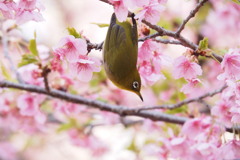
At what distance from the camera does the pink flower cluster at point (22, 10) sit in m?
1.33

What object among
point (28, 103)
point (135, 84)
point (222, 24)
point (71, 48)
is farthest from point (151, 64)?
point (222, 24)

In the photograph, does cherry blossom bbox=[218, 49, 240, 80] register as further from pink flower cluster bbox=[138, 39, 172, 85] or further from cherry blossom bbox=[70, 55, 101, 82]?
cherry blossom bbox=[70, 55, 101, 82]

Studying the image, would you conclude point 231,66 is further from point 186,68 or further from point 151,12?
point 151,12

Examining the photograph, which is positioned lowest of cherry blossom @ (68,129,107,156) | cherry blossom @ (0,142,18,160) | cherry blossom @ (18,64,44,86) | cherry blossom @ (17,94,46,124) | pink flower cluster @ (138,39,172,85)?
cherry blossom @ (0,142,18,160)

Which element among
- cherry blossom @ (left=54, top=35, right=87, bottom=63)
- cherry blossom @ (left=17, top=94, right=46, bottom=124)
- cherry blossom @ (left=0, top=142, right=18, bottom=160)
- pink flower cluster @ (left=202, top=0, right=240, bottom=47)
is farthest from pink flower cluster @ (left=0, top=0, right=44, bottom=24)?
cherry blossom @ (left=0, top=142, right=18, bottom=160)

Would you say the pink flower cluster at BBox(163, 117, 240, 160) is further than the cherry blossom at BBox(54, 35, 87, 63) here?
Yes

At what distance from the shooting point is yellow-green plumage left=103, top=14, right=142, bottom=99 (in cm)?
147

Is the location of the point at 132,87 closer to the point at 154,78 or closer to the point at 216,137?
the point at 154,78

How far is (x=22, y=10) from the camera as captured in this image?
1.39m

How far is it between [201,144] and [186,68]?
489 millimetres

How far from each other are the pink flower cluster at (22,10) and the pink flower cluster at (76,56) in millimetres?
144

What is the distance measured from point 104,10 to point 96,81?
528 cm

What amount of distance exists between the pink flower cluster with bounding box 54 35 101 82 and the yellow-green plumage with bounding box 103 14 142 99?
0.07 metres

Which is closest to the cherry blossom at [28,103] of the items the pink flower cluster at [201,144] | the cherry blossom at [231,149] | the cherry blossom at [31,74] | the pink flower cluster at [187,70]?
the cherry blossom at [31,74]
